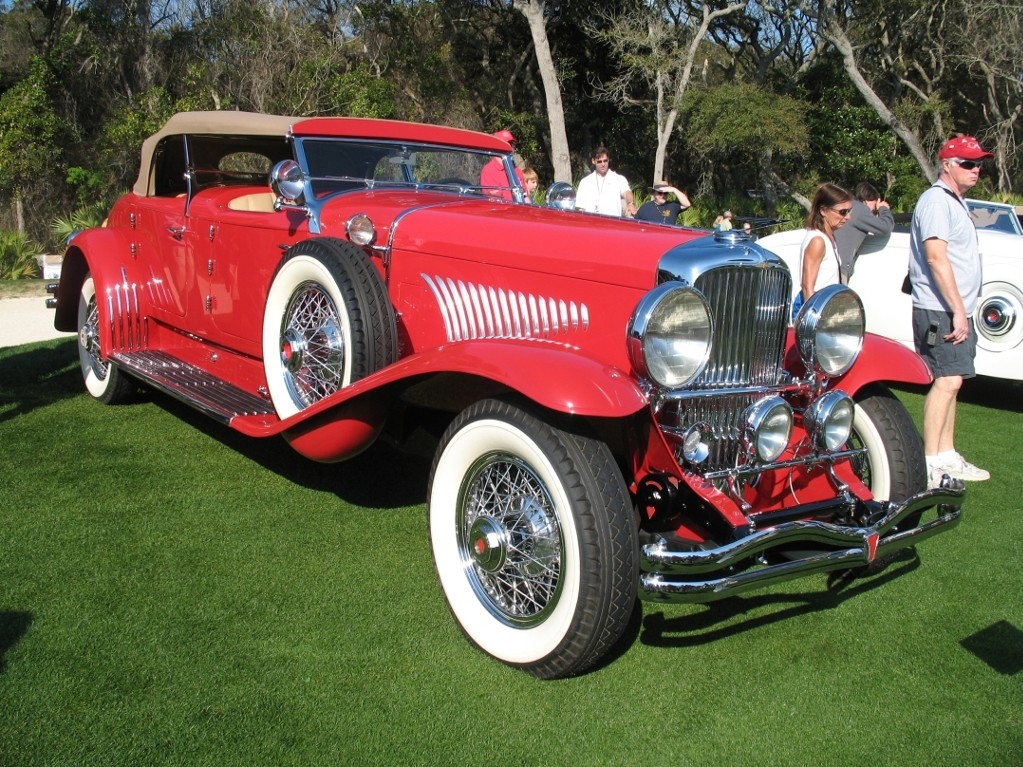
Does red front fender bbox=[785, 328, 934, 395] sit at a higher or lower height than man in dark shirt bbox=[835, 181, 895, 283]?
lower

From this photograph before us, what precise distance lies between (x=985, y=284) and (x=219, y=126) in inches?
218

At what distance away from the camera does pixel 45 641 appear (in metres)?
2.91

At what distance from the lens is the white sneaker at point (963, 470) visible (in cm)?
488

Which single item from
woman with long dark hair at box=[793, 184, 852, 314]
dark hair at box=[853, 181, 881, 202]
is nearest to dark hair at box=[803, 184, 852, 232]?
woman with long dark hair at box=[793, 184, 852, 314]

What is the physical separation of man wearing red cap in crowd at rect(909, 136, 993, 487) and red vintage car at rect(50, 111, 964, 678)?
3.84ft

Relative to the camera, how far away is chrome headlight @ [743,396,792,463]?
2957mm

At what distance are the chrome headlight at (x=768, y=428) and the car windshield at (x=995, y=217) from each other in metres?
5.26

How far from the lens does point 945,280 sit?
446 cm

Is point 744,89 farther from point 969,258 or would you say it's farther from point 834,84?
point 969,258

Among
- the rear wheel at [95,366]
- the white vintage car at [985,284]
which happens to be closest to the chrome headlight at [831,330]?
the white vintage car at [985,284]

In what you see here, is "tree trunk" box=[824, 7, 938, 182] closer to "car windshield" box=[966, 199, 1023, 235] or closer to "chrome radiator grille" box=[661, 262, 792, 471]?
"car windshield" box=[966, 199, 1023, 235]

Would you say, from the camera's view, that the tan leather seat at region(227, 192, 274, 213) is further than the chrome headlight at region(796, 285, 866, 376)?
A: Yes

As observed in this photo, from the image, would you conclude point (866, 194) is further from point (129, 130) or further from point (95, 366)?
point (129, 130)

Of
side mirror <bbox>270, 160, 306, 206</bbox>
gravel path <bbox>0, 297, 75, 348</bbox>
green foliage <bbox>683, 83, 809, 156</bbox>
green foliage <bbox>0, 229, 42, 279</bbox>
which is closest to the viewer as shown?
side mirror <bbox>270, 160, 306, 206</bbox>
